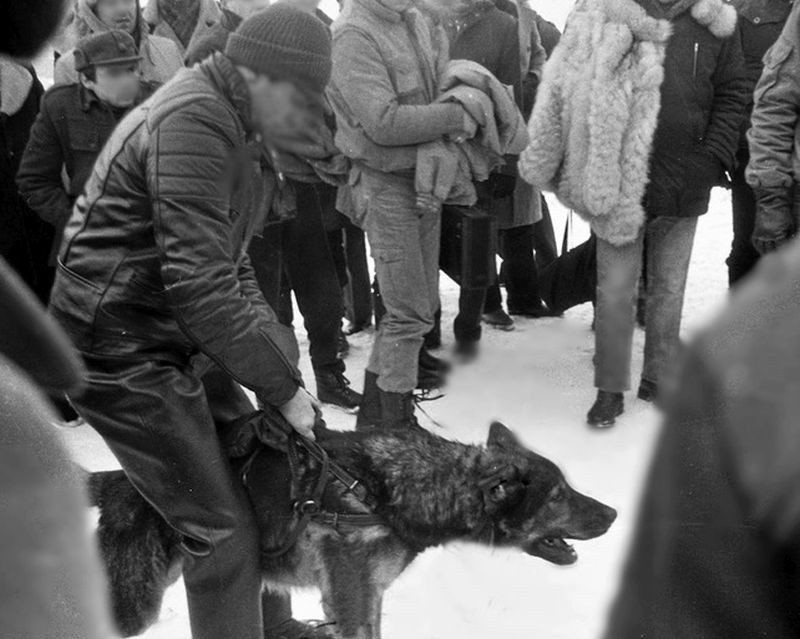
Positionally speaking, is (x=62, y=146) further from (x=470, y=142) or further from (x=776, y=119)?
(x=776, y=119)

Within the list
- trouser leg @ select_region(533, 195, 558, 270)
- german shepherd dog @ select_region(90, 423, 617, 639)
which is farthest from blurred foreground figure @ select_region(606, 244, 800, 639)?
trouser leg @ select_region(533, 195, 558, 270)

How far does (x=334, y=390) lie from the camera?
5043 millimetres

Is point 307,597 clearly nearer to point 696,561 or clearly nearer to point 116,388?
point 116,388

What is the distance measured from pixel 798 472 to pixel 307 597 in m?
2.98

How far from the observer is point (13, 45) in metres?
1.38

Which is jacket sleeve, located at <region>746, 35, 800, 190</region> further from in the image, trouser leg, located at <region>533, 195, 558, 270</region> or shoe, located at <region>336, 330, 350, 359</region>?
shoe, located at <region>336, 330, 350, 359</region>

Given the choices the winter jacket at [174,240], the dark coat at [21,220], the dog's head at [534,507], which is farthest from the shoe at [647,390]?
the dark coat at [21,220]

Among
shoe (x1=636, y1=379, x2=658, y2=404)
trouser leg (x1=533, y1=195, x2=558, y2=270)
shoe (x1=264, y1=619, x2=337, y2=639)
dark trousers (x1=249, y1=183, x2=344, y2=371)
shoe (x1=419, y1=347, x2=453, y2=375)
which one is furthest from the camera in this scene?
trouser leg (x1=533, y1=195, x2=558, y2=270)

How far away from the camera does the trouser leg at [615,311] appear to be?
461 centimetres

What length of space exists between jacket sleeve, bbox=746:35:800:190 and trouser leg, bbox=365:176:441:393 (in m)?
1.44

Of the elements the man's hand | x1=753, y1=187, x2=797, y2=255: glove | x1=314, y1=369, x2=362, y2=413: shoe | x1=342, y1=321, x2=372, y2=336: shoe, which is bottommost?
x1=342, y1=321, x2=372, y2=336: shoe

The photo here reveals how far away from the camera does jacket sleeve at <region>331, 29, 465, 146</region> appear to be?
4062 millimetres

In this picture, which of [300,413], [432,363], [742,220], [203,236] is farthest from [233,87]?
[742,220]

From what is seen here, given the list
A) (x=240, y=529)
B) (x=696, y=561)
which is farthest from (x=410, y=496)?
(x=696, y=561)
